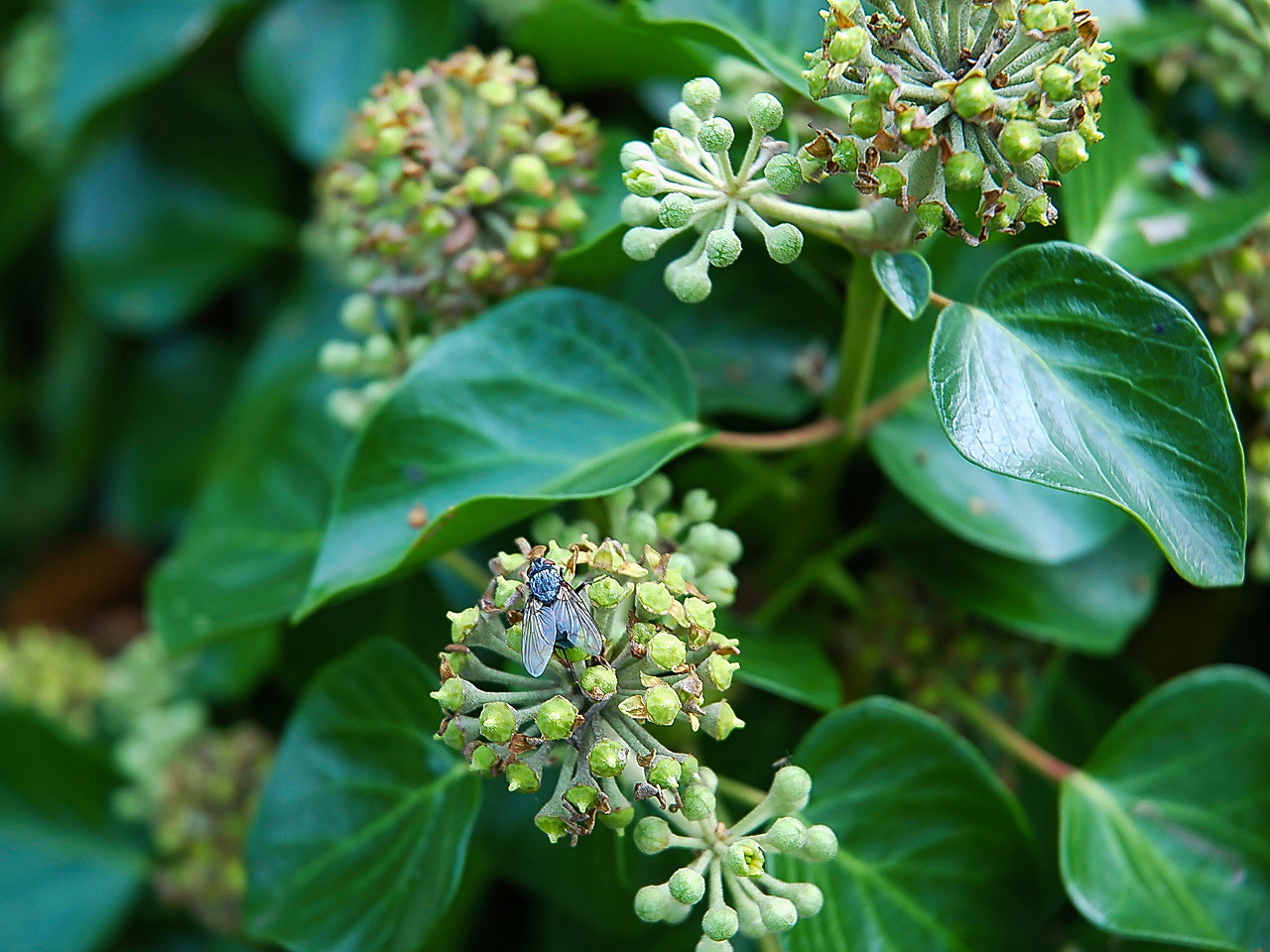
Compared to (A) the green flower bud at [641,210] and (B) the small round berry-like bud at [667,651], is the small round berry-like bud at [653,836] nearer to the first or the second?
(B) the small round berry-like bud at [667,651]

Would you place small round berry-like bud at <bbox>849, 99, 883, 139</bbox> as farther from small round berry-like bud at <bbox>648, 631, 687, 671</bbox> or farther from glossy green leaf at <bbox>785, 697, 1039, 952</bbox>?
glossy green leaf at <bbox>785, 697, 1039, 952</bbox>

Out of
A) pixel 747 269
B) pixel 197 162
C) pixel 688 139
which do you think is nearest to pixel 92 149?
pixel 197 162

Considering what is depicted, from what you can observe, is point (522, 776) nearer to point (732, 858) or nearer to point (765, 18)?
point (732, 858)

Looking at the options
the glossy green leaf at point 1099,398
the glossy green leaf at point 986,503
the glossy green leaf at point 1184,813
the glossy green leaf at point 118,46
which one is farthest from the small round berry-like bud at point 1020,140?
the glossy green leaf at point 118,46

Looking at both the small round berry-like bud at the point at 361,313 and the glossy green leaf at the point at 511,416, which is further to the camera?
the small round berry-like bud at the point at 361,313

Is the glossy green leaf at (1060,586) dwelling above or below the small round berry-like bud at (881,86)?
below

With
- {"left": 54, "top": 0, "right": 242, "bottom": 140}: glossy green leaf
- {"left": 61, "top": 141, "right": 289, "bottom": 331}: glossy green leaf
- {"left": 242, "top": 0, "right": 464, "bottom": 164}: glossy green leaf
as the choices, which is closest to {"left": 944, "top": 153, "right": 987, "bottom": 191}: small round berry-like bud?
{"left": 242, "top": 0, "right": 464, "bottom": 164}: glossy green leaf
